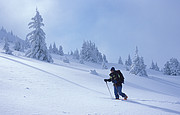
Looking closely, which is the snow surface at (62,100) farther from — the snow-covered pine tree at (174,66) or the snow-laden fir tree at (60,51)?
the snow-laden fir tree at (60,51)

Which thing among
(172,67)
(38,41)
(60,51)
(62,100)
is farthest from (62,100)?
(60,51)

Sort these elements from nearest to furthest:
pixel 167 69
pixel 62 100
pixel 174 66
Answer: pixel 62 100 < pixel 174 66 < pixel 167 69

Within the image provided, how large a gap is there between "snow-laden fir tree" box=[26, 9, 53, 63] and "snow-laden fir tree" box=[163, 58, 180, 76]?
5560cm

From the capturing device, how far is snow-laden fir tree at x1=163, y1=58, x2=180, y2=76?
55875mm

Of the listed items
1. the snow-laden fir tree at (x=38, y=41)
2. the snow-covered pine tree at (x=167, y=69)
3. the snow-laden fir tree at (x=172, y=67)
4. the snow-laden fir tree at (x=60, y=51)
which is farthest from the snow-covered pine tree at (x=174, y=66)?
the snow-laden fir tree at (x=60, y=51)

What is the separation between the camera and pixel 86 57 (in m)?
67.9

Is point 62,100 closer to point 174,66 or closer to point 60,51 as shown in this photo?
point 174,66

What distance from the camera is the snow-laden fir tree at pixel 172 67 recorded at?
55.9 metres

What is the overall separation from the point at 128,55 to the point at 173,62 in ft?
129

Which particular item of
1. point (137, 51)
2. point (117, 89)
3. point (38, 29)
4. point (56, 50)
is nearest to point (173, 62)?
point (137, 51)

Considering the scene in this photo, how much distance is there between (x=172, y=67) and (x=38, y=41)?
192ft

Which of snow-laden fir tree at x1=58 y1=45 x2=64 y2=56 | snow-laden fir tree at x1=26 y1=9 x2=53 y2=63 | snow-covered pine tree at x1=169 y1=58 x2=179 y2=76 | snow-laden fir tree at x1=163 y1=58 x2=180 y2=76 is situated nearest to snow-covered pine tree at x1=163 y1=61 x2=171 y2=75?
snow-laden fir tree at x1=163 y1=58 x2=180 y2=76

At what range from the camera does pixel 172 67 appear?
5709 cm

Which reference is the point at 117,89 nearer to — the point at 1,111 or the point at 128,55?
the point at 1,111
